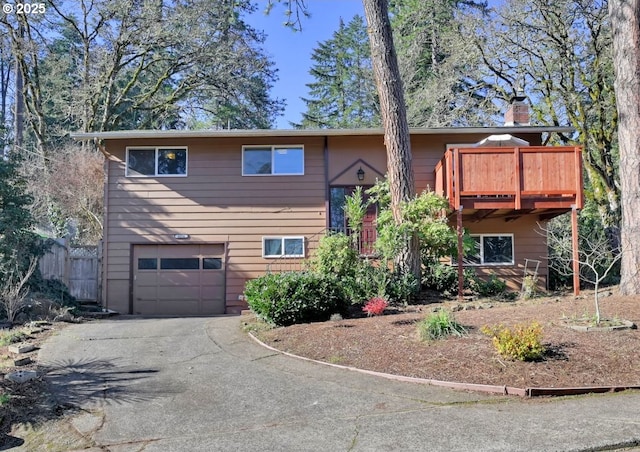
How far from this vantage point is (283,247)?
527 inches

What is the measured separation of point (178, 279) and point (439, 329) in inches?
348

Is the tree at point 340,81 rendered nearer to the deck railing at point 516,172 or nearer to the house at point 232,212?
the house at point 232,212

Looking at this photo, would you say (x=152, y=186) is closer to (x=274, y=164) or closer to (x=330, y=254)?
(x=274, y=164)

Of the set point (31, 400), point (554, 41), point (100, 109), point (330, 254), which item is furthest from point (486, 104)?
point (31, 400)

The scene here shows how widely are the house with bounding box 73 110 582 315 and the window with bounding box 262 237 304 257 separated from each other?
0.09 feet

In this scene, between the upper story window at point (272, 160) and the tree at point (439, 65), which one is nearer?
the upper story window at point (272, 160)

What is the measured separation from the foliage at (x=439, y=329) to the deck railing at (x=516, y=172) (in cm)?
444

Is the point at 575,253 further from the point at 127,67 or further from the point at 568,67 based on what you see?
the point at 127,67

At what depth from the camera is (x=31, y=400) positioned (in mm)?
5055

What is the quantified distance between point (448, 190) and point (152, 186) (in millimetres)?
8046

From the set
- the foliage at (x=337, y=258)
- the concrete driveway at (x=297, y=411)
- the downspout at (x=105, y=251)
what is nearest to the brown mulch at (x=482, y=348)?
the concrete driveway at (x=297, y=411)

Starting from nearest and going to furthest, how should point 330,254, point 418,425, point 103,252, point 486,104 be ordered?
point 418,425 → point 330,254 → point 103,252 → point 486,104

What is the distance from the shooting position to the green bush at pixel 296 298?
8.43 m

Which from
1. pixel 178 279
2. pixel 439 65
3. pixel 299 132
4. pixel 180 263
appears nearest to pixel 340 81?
pixel 439 65
